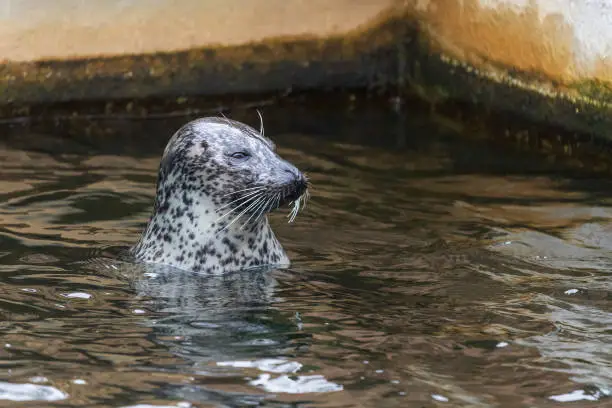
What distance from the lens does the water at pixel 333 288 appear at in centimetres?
488

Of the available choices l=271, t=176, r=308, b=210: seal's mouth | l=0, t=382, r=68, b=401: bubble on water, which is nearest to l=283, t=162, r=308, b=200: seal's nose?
l=271, t=176, r=308, b=210: seal's mouth

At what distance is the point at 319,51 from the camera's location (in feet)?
35.0

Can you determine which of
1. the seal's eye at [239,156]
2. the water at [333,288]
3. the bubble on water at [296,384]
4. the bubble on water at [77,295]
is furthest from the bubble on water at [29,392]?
the seal's eye at [239,156]

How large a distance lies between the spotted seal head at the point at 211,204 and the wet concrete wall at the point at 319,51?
322 cm

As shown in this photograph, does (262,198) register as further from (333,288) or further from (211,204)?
(333,288)

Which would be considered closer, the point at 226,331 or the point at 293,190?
the point at 226,331

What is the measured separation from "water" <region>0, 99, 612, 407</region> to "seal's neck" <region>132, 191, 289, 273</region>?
145mm

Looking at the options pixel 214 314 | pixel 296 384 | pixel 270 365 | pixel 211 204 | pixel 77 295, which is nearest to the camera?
pixel 296 384

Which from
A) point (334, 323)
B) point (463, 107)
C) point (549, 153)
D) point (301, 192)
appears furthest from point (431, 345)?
point (463, 107)

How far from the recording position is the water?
4883mm

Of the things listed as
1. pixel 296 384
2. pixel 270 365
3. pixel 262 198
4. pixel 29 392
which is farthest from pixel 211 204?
pixel 29 392

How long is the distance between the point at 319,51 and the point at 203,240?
14.1 ft

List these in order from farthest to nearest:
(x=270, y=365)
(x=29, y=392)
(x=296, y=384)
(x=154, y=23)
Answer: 1. (x=154, y=23)
2. (x=270, y=365)
3. (x=296, y=384)
4. (x=29, y=392)

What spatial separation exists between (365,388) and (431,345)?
0.61 metres
